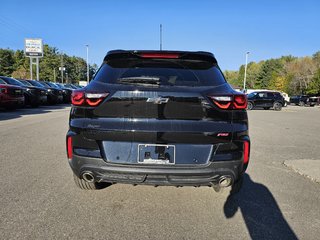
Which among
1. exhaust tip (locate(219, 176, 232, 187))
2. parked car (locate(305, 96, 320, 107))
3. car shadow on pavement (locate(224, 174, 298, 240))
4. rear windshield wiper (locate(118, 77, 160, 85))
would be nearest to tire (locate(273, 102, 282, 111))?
parked car (locate(305, 96, 320, 107))

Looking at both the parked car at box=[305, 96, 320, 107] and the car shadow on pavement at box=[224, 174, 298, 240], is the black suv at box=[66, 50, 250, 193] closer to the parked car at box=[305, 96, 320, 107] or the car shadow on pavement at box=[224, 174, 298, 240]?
the car shadow on pavement at box=[224, 174, 298, 240]

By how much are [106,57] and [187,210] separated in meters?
1.99

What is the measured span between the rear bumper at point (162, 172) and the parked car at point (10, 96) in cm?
1114

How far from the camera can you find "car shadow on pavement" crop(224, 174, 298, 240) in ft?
9.35

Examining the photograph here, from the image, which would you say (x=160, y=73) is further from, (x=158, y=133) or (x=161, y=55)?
(x=158, y=133)

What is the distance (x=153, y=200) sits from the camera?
3559mm

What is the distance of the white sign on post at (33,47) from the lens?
146 feet

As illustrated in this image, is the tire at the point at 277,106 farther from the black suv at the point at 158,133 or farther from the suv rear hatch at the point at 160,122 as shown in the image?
the suv rear hatch at the point at 160,122

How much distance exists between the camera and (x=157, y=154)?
288 cm

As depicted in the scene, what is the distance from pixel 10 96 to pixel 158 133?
11749mm

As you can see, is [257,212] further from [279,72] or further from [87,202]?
[279,72]

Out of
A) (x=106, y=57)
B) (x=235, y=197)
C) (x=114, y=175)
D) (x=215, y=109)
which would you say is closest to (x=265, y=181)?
(x=235, y=197)

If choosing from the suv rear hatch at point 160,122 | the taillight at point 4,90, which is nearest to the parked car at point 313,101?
the taillight at point 4,90

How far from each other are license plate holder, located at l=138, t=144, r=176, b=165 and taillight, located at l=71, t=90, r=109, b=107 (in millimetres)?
617
